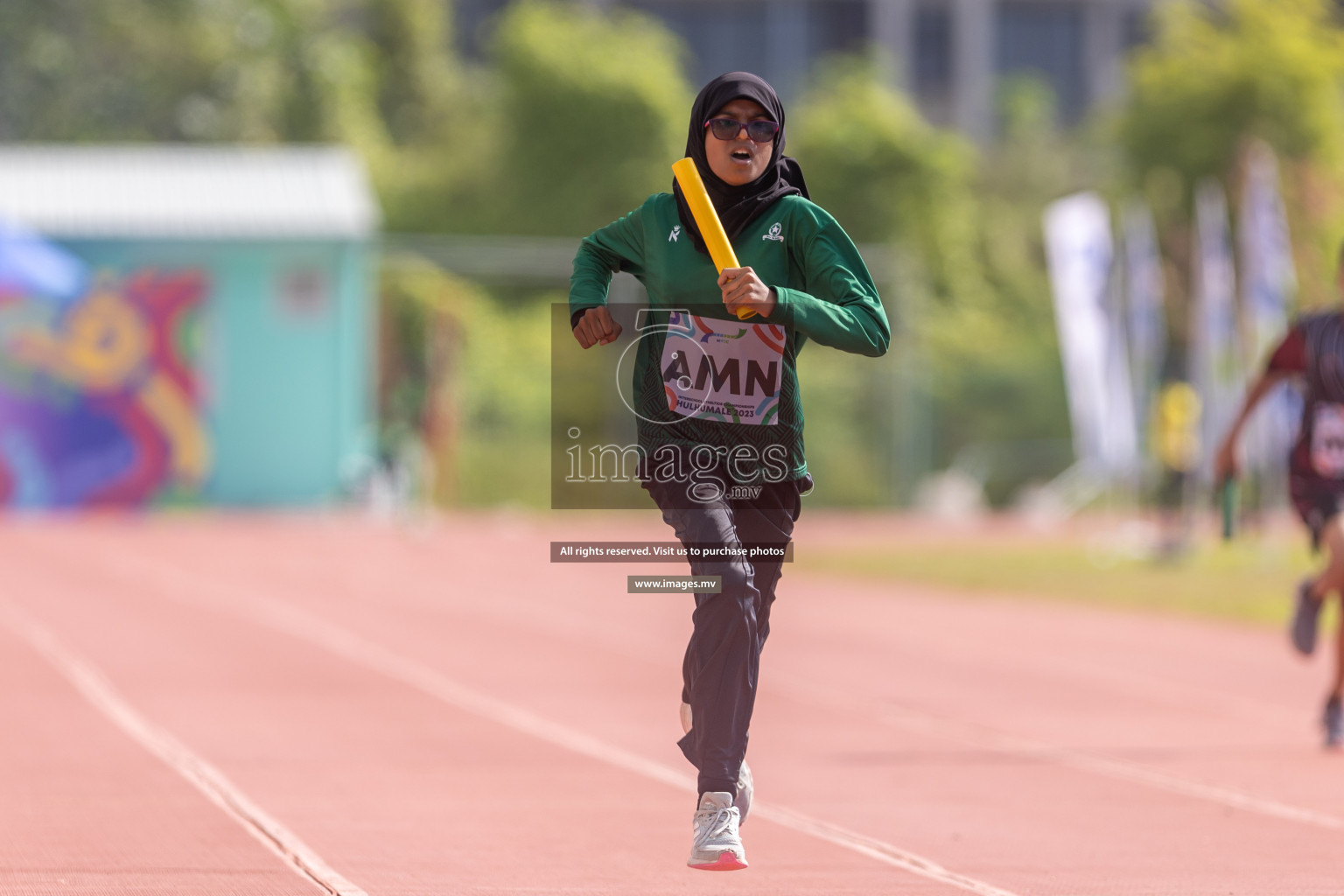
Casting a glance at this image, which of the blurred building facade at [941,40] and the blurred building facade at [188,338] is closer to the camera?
the blurred building facade at [188,338]

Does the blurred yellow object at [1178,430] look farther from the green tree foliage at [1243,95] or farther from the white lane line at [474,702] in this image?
the green tree foliage at [1243,95]

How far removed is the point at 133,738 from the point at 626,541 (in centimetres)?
Result: 398

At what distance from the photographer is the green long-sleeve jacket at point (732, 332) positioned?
18.5 ft

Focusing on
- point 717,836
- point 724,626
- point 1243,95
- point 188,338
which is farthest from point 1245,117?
point 717,836

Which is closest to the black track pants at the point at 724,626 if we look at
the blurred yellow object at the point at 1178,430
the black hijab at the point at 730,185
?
the black hijab at the point at 730,185

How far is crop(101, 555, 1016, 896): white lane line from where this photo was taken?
22.0ft

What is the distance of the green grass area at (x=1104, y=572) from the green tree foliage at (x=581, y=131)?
22.4 m

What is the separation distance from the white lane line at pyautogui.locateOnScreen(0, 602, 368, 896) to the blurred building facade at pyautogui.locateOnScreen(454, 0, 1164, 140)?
217ft

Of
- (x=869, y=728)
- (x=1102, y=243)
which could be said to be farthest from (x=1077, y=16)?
(x=869, y=728)

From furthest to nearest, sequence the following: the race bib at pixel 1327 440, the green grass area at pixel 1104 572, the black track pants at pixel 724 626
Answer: the green grass area at pixel 1104 572
the race bib at pixel 1327 440
the black track pants at pixel 724 626

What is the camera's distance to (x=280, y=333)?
35.6 meters

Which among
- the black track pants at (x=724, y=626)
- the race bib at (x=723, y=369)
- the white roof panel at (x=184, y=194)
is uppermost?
the white roof panel at (x=184, y=194)

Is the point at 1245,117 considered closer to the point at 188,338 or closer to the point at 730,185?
the point at 188,338

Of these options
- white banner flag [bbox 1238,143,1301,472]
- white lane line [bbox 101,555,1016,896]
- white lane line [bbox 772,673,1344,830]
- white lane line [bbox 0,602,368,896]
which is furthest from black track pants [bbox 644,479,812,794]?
white banner flag [bbox 1238,143,1301,472]
